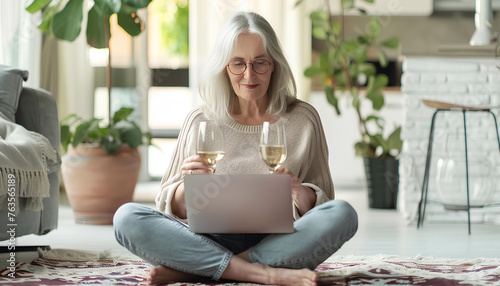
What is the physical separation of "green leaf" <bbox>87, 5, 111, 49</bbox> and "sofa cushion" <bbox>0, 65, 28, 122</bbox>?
94 centimetres

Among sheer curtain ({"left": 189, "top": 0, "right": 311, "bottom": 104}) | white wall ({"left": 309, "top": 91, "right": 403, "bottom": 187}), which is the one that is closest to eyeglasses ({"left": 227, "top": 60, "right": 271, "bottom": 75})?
sheer curtain ({"left": 189, "top": 0, "right": 311, "bottom": 104})

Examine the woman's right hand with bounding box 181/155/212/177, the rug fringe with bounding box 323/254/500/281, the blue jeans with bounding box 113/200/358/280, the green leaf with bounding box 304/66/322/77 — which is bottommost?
the rug fringe with bounding box 323/254/500/281

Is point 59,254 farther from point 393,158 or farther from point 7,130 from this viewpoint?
point 393,158

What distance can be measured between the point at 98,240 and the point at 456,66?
217 centimetres

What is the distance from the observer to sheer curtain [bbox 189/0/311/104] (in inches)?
215

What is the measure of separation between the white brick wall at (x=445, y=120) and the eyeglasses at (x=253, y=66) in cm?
198

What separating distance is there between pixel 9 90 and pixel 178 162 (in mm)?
1016

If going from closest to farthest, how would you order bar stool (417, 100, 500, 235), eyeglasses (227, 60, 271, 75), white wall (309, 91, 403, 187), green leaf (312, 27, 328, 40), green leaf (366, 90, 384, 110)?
eyeglasses (227, 60, 271, 75)
bar stool (417, 100, 500, 235)
green leaf (366, 90, 384, 110)
green leaf (312, 27, 328, 40)
white wall (309, 91, 403, 187)

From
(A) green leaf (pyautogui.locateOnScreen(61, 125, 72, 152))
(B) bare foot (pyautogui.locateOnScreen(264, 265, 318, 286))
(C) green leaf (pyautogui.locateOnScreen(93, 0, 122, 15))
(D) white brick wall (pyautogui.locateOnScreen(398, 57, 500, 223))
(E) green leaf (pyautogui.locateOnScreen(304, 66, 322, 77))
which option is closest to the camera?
(B) bare foot (pyautogui.locateOnScreen(264, 265, 318, 286))

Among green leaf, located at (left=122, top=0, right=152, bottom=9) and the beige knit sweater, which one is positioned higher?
green leaf, located at (left=122, top=0, right=152, bottom=9)

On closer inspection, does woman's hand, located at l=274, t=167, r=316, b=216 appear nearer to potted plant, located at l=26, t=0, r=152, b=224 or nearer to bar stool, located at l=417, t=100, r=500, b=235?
bar stool, located at l=417, t=100, r=500, b=235

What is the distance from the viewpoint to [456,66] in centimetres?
392

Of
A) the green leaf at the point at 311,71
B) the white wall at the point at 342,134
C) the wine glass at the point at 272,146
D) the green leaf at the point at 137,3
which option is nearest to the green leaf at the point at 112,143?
the green leaf at the point at 137,3

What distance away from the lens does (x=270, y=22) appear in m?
5.61
